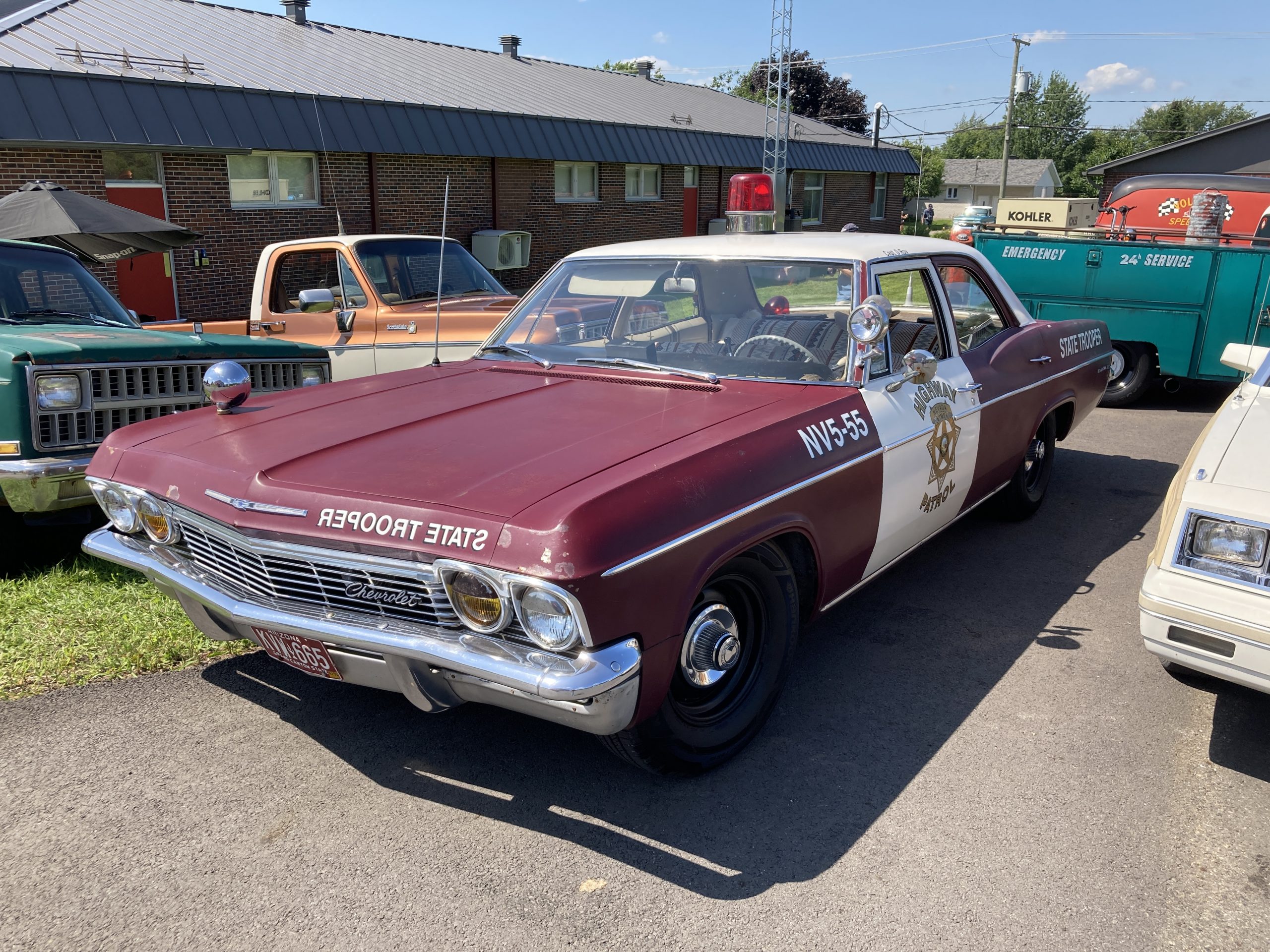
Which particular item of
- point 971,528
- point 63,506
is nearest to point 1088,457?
point 971,528

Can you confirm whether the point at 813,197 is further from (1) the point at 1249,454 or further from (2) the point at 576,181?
(1) the point at 1249,454

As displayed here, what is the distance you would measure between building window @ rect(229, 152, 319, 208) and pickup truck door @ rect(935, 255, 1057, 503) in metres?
13.1

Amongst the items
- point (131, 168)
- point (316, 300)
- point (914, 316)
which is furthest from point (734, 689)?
point (131, 168)

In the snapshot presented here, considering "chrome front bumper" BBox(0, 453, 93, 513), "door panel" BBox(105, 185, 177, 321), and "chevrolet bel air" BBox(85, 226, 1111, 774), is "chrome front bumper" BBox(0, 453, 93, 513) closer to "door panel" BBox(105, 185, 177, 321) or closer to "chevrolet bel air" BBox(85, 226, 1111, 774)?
"chevrolet bel air" BBox(85, 226, 1111, 774)

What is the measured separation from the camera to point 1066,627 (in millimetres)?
4633

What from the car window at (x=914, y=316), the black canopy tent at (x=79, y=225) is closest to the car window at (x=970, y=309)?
the car window at (x=914, y=316)

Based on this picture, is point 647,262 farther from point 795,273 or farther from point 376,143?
point 376,143

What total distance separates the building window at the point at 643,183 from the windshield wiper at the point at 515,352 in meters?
19.7


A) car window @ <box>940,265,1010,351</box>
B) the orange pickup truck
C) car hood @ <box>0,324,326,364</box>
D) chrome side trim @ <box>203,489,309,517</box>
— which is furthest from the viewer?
the orange pickup truck

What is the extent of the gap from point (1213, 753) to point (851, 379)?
1.86m

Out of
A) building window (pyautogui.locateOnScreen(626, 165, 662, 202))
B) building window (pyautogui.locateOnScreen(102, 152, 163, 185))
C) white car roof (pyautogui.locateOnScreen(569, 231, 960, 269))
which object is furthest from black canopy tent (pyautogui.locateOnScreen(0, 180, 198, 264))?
building window (pyautogui.locateOnScreen(626, 165, 662, 202))

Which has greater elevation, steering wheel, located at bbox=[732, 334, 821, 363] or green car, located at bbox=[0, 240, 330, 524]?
steering wheel, located at bbox=[732, 334, 821, 363]

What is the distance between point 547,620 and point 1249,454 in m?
2.61

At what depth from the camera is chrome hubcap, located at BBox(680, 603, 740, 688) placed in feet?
10.3
